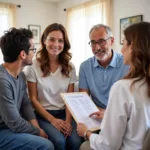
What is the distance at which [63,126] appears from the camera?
5.41ft

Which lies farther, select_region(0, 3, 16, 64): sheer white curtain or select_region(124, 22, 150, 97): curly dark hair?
select_region(0, 3, 16, 64): sheer white curtain

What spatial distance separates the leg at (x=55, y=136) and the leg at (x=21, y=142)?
14 centimetres

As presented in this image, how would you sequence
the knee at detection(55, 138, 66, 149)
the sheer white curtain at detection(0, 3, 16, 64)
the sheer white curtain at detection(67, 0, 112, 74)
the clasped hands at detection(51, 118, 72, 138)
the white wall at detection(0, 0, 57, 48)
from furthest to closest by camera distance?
the white wall at detection(0, 0, 57, 48) → the sheer white curtain at detection(0, 3, 16, 64) → the sheer white curtain at detection(67, 0, 112, 74) → the clasped hands at detection(51, 118, 72, 138) → the knee at detection(55, 138, 66, 149)

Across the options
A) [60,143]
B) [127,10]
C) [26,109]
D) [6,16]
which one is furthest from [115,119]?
[6,16]

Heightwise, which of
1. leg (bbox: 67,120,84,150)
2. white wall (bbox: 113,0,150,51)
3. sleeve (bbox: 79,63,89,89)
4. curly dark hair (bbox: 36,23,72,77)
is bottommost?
leg (bbox: 67,120,84,150)

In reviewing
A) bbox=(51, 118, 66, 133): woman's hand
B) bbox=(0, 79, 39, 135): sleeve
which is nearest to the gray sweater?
bbox=(0, 79, 39, 135): sleeve

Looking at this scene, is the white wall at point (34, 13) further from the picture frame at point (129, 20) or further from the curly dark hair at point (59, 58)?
the curly dark hair at point (59, 58)

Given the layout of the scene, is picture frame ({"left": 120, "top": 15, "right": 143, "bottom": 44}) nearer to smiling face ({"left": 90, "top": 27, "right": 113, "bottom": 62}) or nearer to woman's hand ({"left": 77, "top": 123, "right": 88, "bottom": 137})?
smiling face ({"left": 90, "top": 27, "right": 113, "bottom": 62})

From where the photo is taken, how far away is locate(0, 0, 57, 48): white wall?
16.5ft

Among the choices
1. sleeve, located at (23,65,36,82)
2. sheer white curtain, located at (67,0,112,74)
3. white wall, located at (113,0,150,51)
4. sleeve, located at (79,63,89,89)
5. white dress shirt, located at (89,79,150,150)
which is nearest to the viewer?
white dress shirt, located at (89,79,150,150)

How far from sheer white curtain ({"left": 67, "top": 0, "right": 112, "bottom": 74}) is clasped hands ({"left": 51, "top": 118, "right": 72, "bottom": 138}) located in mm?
2871

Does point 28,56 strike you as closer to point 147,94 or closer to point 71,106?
point 71,106

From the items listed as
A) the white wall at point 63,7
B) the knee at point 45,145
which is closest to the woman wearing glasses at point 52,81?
the knee at point 45,145

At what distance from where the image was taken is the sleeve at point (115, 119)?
0.93 meters
